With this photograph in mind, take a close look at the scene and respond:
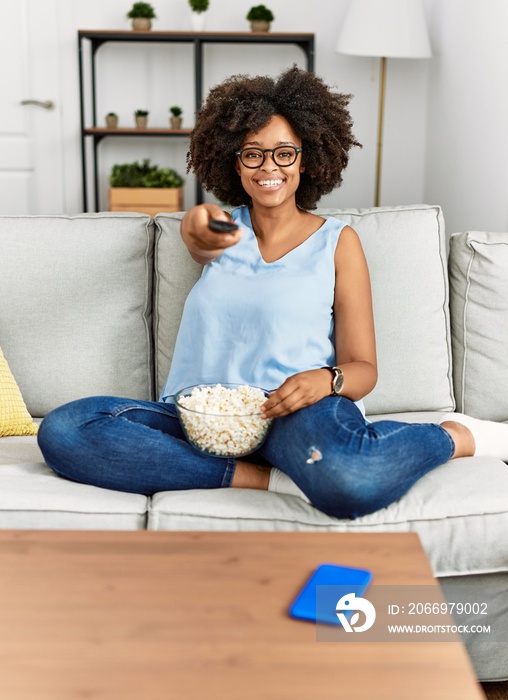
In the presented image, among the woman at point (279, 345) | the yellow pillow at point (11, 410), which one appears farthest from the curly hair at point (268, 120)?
the yellow pillow at point (11, 410)

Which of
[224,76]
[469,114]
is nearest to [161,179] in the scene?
[224,76]

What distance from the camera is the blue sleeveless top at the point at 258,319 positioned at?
170cm

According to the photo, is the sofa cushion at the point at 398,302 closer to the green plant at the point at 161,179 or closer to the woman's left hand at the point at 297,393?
the woman's left hand at the point at 297,393

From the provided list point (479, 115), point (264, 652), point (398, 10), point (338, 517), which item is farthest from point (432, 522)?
point (398, 10)

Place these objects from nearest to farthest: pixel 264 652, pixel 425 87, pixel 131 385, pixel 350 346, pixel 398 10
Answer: pixel 264 652, pixel 350 346, pixel 131 385, pixel 398 10, pixel 425 87

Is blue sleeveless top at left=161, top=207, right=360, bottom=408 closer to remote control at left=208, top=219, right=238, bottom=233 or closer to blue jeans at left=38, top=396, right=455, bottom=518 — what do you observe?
blue jeans at left=38, top=396, right=455, bottom=518

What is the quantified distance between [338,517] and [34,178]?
305 centimetres

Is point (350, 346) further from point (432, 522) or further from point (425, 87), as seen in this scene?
point (425, 87)

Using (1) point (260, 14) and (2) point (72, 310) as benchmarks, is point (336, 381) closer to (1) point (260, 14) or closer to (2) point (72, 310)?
(2) point (72, 310)

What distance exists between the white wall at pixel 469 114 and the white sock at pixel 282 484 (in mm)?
1486

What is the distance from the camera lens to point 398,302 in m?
1.94

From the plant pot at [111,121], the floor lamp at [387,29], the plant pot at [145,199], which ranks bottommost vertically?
the plant pot at [145,199]

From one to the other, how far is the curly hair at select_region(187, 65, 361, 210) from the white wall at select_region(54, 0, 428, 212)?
2.01 m

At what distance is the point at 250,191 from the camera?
1.81 m
